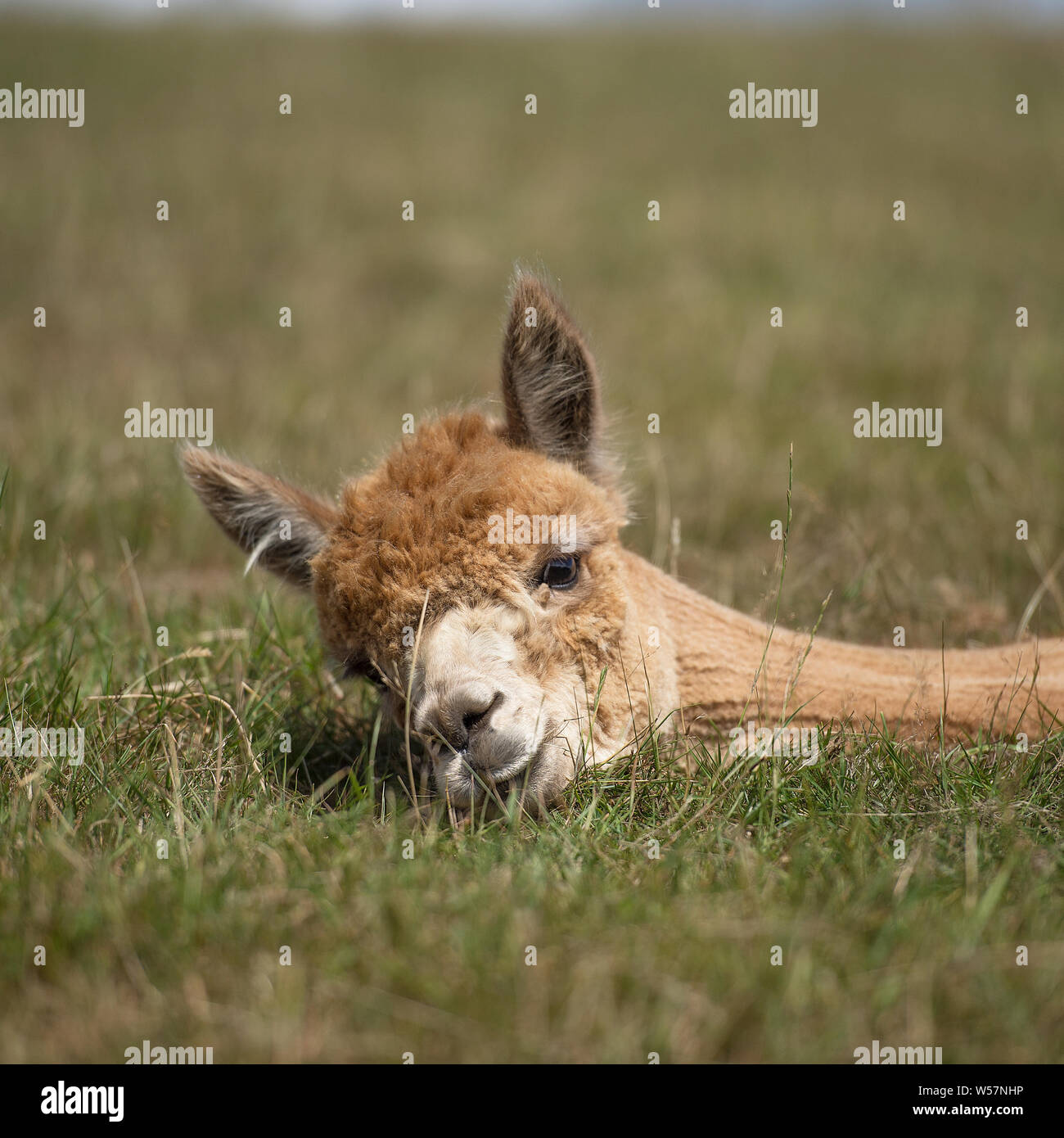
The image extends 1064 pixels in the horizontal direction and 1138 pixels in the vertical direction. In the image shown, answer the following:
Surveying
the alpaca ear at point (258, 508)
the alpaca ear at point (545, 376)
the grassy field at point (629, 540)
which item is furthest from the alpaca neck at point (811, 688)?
the alpaca ear at point (258, 508)

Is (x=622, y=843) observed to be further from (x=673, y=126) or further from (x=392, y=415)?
(x=673, y=126)

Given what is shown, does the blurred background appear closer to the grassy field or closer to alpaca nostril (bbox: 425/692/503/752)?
the grassy field

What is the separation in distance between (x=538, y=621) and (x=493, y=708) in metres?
0.37

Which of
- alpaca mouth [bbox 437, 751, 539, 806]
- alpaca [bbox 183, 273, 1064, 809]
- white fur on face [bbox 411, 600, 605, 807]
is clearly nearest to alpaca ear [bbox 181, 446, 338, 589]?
alpaca [bbox 183, 273, 1064, 809]

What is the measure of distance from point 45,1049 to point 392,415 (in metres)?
7.05

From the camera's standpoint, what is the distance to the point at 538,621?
11.8 ft

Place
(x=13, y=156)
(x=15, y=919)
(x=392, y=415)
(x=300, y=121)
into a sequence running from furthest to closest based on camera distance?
1. (x=300, y=121)
2. (x=13, y=156)
3. (x=392, y=415)
4. (x=15, y=919)

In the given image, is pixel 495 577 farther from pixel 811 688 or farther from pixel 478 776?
pixel 811 688

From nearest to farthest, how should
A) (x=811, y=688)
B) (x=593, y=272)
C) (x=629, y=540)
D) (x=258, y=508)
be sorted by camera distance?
(x=811, y=688), (x=258, y=508), (x=629, y=540), (x=593, y=272)

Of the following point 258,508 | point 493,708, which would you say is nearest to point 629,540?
point 258,508

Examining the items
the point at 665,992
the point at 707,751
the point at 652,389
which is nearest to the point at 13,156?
the point at 652,389

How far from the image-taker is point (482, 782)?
3.38 meters

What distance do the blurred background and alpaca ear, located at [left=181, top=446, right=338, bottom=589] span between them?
42.8 inches

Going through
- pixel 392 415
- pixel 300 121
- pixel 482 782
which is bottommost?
pixel 482 782
